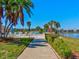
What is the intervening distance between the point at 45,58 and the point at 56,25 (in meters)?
116

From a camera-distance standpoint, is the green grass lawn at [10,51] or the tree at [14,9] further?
the tree at [14,9]

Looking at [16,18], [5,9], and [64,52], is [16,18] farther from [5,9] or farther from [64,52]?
[64,52]

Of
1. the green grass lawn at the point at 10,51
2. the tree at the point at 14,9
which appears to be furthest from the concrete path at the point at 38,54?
the tree at the point at 14,9

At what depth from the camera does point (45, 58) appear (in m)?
16.7

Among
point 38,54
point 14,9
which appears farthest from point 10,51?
point 14,9

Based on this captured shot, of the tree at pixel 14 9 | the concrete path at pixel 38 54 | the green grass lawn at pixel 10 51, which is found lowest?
the concrete path at pixel 38 54

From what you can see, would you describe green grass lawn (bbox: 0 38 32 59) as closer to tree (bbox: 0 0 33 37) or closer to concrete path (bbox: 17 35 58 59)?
concrete path (bbox: 17 35 58 59)

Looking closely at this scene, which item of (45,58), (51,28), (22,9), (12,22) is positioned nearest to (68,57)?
(45,58)

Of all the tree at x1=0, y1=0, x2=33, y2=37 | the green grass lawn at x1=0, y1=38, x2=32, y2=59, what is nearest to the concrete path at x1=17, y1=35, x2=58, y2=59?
the green grass lawn at x1=0, y1=38, x2=32, y2=59

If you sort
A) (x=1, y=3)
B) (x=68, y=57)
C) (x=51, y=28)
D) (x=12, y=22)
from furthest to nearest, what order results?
(x=51, y=28), (x=12, y=22), (x=1, y=3), (x=68, y=57)

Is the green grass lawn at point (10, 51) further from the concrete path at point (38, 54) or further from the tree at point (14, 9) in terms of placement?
the tree at point (14, 9)

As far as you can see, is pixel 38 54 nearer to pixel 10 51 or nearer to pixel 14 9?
pixel 10 51

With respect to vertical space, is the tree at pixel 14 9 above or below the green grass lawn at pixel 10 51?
above

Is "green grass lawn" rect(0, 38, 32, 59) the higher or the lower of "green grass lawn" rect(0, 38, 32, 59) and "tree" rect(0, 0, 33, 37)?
the lower
